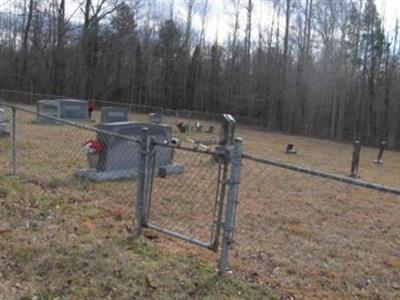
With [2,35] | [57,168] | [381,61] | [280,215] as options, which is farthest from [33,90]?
[280,215]

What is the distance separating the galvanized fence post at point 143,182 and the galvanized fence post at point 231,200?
3.80ft

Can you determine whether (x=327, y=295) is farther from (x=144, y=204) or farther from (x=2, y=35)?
(x=2, y=35)

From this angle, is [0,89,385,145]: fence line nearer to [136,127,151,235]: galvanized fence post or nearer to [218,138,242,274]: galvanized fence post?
[136,127,151,235]: galvanized fence post

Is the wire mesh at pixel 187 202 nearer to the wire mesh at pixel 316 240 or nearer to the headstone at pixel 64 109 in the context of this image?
the wire mesh at pixel 316 240

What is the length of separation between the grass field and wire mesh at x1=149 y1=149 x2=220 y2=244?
→ 3 centimetres

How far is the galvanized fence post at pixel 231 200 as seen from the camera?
4172mm

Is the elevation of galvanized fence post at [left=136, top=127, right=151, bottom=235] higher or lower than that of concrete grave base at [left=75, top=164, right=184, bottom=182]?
higher

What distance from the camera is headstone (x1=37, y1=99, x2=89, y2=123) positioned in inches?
891

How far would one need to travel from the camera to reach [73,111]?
23.4m

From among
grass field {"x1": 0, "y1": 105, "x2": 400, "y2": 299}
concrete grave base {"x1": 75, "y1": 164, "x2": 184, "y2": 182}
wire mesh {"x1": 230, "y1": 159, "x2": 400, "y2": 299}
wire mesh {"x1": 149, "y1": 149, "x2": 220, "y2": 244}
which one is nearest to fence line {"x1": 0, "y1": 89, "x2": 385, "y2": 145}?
wire mesh {"x1": 149, "y1": 149, "x2": 220, "y2": 244}

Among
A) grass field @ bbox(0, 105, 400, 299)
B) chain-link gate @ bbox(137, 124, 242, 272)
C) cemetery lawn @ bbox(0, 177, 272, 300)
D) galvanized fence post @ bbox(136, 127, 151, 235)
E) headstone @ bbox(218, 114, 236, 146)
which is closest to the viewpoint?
cemetery lawn @ bbox(0, 177, 272, 300)

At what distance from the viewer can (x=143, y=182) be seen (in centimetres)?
504

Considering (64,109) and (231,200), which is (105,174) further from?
(64,109)

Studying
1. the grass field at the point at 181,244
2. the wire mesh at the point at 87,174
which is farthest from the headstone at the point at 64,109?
the grass field at the point at 181,244
